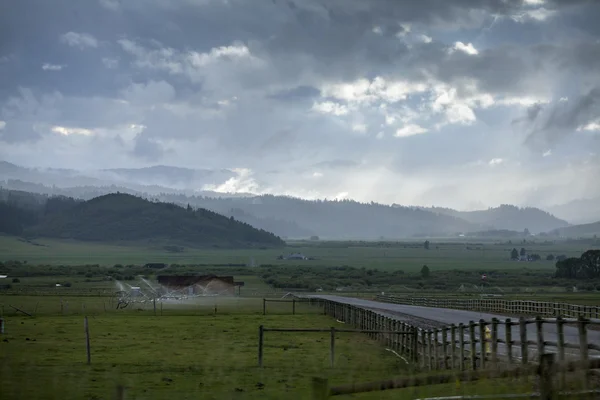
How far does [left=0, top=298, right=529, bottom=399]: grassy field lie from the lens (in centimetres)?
1922

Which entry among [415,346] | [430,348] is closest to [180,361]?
[415,346]

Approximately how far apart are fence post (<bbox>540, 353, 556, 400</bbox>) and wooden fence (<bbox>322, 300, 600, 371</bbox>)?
144 inches

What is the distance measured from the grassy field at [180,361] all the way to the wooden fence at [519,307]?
15.8 metres

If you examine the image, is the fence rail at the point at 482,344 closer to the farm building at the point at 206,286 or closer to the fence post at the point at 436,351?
the fence post at the point at 436,351

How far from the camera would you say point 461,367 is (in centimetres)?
2483

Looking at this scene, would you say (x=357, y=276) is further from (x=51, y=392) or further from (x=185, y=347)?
(x=51, y=392)

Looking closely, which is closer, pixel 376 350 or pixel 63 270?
pixel 376 350

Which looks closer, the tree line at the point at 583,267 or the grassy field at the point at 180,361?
the grassy field at the point at 180,361

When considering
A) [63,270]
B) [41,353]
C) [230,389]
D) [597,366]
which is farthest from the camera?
[63,270]

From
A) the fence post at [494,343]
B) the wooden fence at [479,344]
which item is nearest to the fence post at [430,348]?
the wooden fence at [479,344]

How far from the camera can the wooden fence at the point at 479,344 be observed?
64.0 feet

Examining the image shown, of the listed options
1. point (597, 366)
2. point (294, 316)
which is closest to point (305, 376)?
point (597, 366)

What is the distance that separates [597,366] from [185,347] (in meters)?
25.9

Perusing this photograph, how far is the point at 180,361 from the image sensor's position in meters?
29.7
